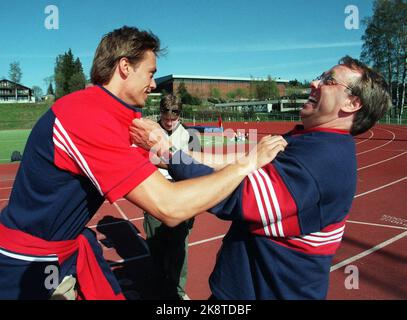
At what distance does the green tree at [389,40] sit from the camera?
36.3 m

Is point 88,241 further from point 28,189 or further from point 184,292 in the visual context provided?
point 184,292

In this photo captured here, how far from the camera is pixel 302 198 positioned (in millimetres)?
1369

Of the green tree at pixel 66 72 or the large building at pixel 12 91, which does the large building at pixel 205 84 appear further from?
the large building at pixel 12 91

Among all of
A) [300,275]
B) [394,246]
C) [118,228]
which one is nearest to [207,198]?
[300,275]

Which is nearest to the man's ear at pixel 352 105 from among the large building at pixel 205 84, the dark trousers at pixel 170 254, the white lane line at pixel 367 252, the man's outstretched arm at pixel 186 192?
the man's outstretched arm at pixel 186 192

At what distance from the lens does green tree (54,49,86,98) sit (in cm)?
7256

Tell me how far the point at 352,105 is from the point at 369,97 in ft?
0.29

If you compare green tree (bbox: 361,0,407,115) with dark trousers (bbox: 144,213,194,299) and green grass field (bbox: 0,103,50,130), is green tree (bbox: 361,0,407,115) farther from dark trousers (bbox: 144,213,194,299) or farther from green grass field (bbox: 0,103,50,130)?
green grass field (bbox: 0,103,50,130)

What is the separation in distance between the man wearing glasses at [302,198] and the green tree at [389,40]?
3988cm

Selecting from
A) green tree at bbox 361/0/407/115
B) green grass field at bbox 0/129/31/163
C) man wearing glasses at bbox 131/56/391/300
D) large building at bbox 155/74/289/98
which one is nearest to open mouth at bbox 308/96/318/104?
man wearing glasses at bbox 131/56/391/300

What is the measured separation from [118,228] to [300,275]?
529cm

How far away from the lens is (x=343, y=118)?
1.76m

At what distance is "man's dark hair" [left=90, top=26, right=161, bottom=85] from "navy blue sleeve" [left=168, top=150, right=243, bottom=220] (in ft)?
2.16

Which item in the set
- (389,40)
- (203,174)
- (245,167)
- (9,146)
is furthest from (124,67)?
(389,40)
